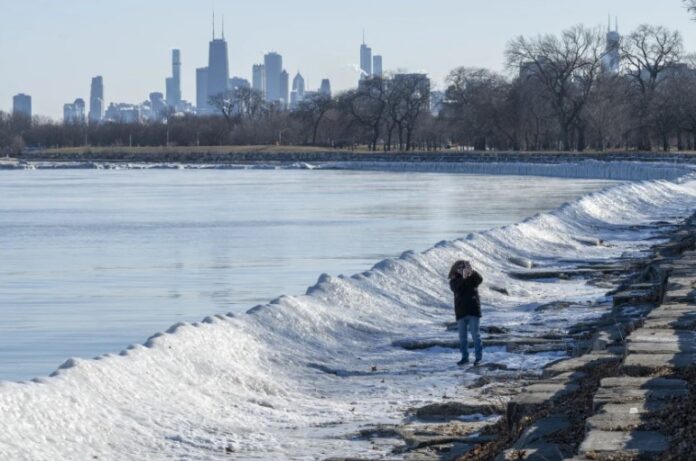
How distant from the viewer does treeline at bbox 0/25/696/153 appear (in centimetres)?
12231

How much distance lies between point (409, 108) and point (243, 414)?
14169 centimetres

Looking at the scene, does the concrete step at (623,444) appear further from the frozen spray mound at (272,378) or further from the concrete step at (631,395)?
the frozen spray mound at (272,378)

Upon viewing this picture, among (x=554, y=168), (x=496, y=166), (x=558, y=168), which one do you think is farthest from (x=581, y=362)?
(x=496, y=166)

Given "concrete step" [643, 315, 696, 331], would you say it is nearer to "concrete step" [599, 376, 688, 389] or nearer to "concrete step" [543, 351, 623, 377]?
"concrete step" [543, 351, 623, 377]

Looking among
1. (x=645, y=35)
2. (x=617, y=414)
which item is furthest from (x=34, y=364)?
(x=645, y=35)

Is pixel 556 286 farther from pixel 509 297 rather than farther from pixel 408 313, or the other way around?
pixel 408 313

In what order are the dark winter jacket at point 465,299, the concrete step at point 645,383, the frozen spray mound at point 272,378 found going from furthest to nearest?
1. the dark winter jacket at point 465,299
2. the frozen spray mound at point 272,378
3. the concrete step at point 645,383

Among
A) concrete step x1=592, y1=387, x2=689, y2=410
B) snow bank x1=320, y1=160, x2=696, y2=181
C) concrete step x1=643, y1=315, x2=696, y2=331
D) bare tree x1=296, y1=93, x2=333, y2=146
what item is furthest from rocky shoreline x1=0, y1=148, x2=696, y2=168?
concrete step x1=592, y1=387, x2=689, y2=410

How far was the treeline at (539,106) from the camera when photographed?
122m

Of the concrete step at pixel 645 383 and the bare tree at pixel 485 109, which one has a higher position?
the bare tree at pixel 485 109

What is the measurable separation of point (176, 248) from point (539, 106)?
335ft

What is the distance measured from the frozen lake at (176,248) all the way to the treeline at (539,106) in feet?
174

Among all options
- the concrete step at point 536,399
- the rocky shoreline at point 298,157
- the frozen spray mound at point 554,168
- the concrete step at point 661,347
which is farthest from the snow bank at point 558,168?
the concrete step at point 536,399

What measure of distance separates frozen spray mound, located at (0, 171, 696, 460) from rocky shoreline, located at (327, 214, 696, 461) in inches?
22.0
